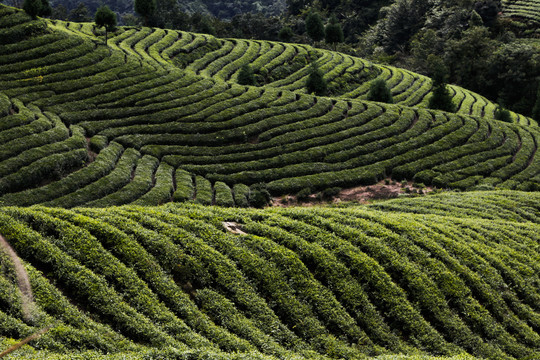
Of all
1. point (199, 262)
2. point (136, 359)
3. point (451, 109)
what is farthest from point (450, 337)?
point (451, 109)

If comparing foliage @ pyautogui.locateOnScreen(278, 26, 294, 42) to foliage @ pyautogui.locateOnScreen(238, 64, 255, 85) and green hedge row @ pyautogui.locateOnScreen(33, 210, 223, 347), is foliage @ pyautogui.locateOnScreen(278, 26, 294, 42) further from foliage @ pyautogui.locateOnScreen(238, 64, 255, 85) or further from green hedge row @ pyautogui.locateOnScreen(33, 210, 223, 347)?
green hedge row @ pyautogui.locateOnScreen(33, 210, 223, 347)

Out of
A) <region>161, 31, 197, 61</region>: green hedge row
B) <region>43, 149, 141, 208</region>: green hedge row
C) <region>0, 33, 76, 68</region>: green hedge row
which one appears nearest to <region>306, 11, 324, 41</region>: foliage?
<region>161, 31, 197, 61</region>: green hedge row

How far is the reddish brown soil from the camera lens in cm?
3763

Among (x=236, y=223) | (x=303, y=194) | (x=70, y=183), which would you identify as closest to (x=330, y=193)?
(x=303, y=194)

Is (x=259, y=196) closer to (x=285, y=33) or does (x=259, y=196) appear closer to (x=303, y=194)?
(x=303, y=194)

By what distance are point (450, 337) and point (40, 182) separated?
3010cm

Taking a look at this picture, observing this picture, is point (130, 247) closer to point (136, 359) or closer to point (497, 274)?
point (136, 359)

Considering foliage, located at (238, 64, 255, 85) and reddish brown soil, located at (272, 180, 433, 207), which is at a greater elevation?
foliage, located at (238, 64, 255, 85)

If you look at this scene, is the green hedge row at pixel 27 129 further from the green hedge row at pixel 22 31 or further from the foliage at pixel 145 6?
the foliage at pixel 145 6

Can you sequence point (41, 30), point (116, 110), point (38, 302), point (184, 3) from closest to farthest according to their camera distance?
point (38, 302)
point (116, 110)
point (41, 30)
point (184, 3)

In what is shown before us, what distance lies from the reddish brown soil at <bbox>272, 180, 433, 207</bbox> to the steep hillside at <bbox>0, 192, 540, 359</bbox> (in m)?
13.8

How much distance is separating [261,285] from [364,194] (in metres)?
24.0

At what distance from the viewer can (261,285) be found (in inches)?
698

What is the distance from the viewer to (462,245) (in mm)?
22828
